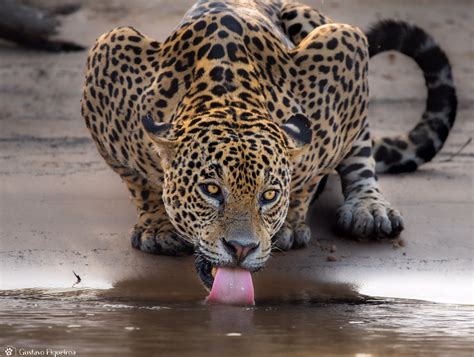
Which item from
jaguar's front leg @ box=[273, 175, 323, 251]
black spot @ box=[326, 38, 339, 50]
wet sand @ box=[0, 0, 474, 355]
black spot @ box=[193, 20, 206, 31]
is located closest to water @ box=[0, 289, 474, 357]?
wet sand @ box=[0, 0, 474, 355]

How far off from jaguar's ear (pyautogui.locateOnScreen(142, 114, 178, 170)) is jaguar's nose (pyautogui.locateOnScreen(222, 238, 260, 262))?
784 millimetres

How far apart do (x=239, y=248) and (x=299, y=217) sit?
6.55 feet

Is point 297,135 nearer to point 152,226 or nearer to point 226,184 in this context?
point 226,184

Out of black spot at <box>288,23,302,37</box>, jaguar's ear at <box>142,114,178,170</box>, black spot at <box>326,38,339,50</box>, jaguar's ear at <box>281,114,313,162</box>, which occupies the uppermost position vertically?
black spot at <box>326,38,339,50</box>

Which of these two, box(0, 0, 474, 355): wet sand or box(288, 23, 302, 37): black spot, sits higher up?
box(288, 23, 302, 37): black spot

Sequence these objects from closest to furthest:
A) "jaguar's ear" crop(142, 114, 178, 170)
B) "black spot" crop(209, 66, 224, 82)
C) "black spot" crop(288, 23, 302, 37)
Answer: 1. "jaguar's ear" crop(142, 114, 178, 170)
2. "black spot" crop(209, 66, 224, 82)
3. "black spot" crop(288, 23, 302, 37)

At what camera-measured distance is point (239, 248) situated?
8.23 meters

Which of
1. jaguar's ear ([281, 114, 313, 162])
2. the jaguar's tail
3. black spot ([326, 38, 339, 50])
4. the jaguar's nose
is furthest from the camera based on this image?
the jaguar's tail

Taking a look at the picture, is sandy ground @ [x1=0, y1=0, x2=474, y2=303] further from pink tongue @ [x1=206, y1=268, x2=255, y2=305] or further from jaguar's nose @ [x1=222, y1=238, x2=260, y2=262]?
jaguar's nose @ [x1=222, y1=238, x2=260, y2=262]

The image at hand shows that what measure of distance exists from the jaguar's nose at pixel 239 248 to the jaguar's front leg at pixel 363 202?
215 centimetres

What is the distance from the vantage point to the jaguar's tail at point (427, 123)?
11844 millimetres

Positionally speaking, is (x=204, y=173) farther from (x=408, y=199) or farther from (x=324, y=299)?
(x=408, y=199)

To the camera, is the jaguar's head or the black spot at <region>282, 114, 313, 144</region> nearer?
the jaguar's head

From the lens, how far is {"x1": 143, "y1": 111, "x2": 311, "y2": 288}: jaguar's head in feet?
27.2
